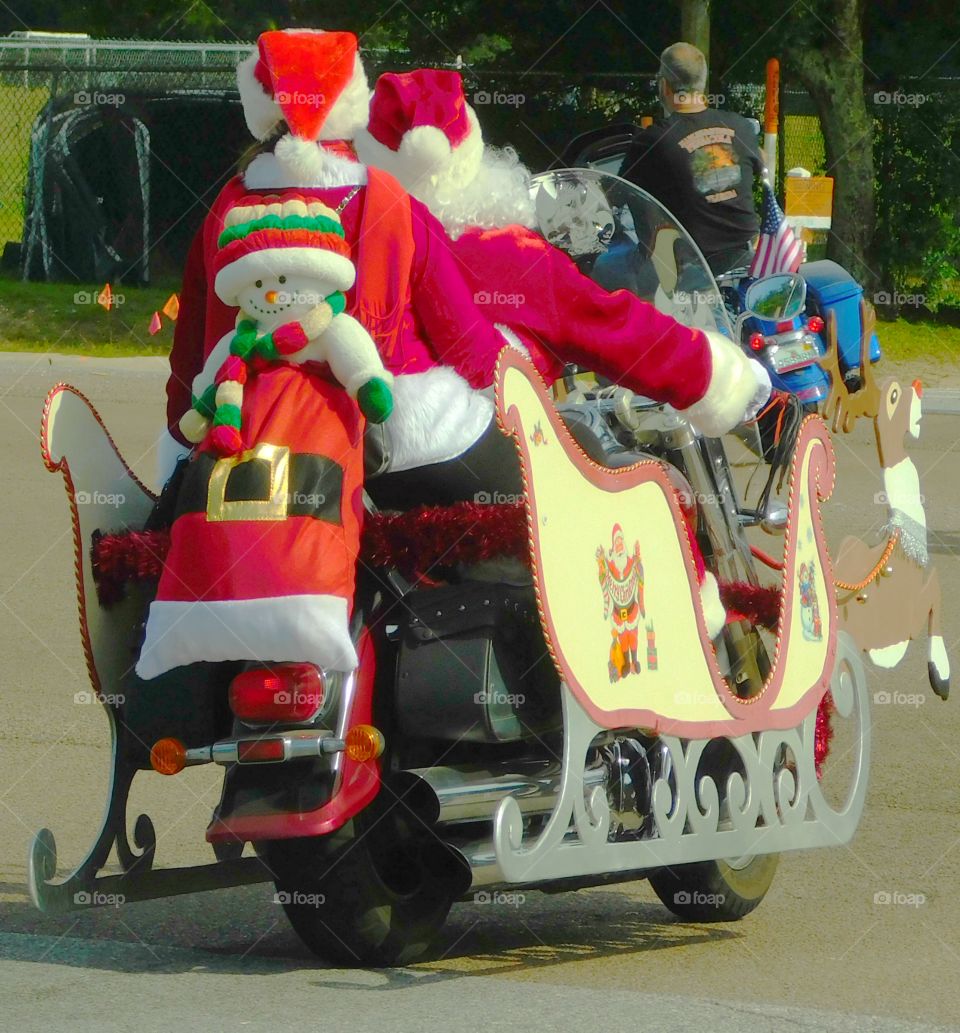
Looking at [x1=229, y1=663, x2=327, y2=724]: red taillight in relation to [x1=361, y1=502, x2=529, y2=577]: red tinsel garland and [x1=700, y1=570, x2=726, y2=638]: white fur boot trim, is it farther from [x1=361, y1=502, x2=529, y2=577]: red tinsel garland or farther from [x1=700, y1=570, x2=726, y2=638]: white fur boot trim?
Result: [x1=700, y1=570, x2=726, y2=638]: white fur boot trim

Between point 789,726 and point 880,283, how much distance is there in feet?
48.6

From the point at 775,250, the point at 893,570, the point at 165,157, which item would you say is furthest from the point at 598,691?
the point at 165,157

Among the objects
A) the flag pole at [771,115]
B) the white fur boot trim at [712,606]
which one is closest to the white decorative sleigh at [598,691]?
the white fur boot trim at [712,606]

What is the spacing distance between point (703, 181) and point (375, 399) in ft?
13.2

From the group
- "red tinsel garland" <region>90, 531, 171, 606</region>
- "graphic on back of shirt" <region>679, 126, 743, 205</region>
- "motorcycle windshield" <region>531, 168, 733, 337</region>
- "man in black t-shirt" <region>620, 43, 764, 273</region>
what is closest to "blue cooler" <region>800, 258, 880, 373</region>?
"man in black t-shirt" <region>620, 43, 764, 273</region>

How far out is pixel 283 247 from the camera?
3.72m

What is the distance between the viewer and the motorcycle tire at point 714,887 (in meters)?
Answer: 4.30

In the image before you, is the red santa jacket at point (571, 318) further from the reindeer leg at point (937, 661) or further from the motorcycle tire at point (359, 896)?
the reindeer leg at point (937, 661)

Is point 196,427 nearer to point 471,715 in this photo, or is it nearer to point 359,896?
point 471,715

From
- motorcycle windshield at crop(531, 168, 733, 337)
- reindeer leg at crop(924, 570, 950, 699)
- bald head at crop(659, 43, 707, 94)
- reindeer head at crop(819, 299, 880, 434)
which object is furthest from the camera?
bald head at crop(659, 43, 707, 94)

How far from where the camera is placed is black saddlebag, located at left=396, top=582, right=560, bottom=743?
11.8 feet

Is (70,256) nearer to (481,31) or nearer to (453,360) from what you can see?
(481,31)

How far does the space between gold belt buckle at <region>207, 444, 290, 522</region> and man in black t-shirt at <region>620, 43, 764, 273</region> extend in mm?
3507

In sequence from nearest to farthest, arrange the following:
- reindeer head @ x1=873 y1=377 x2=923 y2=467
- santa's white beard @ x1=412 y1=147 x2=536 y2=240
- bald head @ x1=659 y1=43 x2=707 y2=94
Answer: santa's white beard @ x1=412 y1=147 x2=536 y2=240 → reindeer head @ x1=873 y1=377 x2=923 y2=467 → bald head @ x1=659 y1=43 x2=707 y2=94
